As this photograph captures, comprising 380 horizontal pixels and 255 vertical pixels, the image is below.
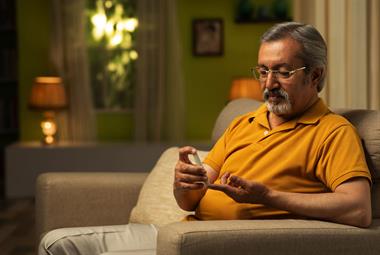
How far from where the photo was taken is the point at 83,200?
3.15 meters

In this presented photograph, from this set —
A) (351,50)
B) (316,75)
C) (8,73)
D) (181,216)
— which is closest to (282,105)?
(316,75)

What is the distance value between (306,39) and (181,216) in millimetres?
875

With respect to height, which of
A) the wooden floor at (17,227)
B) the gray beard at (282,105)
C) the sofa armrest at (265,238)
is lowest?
the wooden floor at (17,227)

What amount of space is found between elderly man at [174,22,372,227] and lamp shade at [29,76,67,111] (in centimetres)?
492

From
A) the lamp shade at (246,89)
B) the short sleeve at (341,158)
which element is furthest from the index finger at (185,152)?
the lamp shade at (246,89)

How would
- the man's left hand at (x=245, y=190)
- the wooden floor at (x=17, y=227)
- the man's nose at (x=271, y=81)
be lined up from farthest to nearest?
the wooden floor at (x=17, y=227)
the man's nose at (x=271, y=81)
the man's left hand at (x=245, y=190)

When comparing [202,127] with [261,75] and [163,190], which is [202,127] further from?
[261,75]

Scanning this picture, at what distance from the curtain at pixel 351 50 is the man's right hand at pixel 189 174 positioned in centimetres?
139

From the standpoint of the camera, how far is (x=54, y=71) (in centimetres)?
773

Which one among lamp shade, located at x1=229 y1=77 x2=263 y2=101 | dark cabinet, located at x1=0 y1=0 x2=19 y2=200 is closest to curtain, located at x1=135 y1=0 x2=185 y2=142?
lamp shade, located at x1=229 y1=77 x2=263 y2=101

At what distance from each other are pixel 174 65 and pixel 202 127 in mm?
677

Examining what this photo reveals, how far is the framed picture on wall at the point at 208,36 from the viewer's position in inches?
309

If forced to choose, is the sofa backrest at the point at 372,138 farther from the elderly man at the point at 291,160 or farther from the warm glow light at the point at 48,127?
the warm glow light at the point at 48,127

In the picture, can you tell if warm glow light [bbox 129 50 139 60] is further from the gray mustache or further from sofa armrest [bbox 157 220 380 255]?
sofa armrest [bbox 157 220 380 255]
